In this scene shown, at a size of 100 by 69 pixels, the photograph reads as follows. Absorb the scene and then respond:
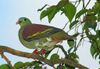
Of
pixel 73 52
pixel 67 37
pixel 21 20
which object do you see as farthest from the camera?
pixel 21 20

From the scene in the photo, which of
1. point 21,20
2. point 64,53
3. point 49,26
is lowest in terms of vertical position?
point 64,53

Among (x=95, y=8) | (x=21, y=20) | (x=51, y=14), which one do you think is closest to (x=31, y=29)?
(x=51, y=14)

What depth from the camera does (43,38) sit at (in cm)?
254

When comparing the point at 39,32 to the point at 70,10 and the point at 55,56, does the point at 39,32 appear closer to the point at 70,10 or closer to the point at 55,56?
the point at 55,56

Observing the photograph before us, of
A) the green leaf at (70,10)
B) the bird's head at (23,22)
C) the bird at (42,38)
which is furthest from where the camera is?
the bird's head at (23,22)

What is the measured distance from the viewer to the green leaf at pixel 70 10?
2.17 m

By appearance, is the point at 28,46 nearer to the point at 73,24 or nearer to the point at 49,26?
the point at 49,26

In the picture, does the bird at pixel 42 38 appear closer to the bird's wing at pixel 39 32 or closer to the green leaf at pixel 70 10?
the bird's wing at pixel 39 32

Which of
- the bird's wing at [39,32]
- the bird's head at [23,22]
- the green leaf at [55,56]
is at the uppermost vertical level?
the bird's head at [23,22]

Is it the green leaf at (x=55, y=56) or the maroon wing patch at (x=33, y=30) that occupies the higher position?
the maroon wing patch at (x=33, y=30)

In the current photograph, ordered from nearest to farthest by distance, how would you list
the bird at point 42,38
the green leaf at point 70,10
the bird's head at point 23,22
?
the green leaf at point 70,10 → the bird at point 42,38 → the bird's head at point 23,22

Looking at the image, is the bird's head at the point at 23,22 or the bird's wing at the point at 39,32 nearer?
the bird's wing at the point at 39,32

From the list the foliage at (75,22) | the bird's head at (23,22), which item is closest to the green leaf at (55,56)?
the foliage at (75,22)

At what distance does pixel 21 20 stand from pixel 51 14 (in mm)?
1278
